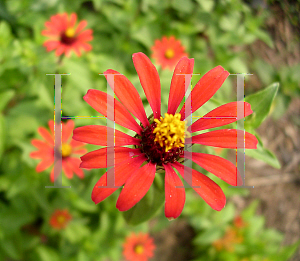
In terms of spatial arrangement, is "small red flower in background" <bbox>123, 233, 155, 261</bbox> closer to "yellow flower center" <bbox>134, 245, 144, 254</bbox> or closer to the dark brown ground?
"yellow flower center" <bbox>134, 245, 144, 254</bbox>

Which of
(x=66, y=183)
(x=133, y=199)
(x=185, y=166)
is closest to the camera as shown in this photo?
(x=133, y=199)

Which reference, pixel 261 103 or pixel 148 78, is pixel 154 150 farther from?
pixel 261 103

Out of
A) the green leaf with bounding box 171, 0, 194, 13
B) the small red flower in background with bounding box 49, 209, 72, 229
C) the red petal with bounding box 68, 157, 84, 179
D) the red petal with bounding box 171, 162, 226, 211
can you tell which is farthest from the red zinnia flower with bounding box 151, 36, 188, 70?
the red petal with bounding box 171, 162, 226, 211

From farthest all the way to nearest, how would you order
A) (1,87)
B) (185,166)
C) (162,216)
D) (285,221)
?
(285,221), (162,216), (1,87), (185,166)

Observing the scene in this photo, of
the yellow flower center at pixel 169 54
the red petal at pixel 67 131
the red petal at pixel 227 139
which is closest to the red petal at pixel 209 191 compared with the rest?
the red petal at pixel 227 139

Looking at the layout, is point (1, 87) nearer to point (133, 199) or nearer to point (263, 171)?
point (133, 199)

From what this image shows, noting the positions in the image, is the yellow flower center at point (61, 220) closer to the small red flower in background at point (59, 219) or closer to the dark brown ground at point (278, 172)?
the small red flower in background at point (59, 219)

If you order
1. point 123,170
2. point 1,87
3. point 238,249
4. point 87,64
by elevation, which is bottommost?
point 238,249

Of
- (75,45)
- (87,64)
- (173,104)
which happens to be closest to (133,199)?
(173,104)
